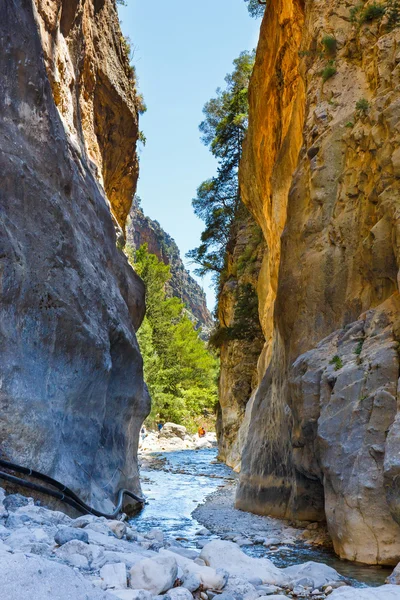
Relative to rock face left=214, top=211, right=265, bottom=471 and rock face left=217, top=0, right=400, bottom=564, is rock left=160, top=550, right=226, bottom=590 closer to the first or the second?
rock face left=217, top=0, right=400, bottom=564

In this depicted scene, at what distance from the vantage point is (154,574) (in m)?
4.30

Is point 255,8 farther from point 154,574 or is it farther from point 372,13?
point 154,574

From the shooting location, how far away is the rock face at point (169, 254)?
84625 millimetres

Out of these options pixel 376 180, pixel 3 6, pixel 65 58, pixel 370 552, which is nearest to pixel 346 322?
pixel 376 180

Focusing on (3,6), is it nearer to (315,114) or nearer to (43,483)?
(315,114)

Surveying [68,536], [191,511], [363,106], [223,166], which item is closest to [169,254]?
[223,166]

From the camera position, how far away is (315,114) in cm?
1205

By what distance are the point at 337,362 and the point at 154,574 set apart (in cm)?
515

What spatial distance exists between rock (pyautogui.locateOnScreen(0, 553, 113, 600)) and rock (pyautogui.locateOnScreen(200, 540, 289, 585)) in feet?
7.56

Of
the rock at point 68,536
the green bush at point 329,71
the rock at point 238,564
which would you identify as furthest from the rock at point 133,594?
the green bush at point 329,71

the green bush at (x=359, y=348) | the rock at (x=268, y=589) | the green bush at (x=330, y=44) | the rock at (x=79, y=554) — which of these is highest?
the green bush at (x=330, y=44)

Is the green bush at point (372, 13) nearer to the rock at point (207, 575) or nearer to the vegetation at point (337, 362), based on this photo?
the vegetation at point (337, 362)

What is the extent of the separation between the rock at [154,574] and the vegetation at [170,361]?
33.9m

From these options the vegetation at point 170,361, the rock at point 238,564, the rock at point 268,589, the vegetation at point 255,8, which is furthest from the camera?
the vegetation at point 170,361
